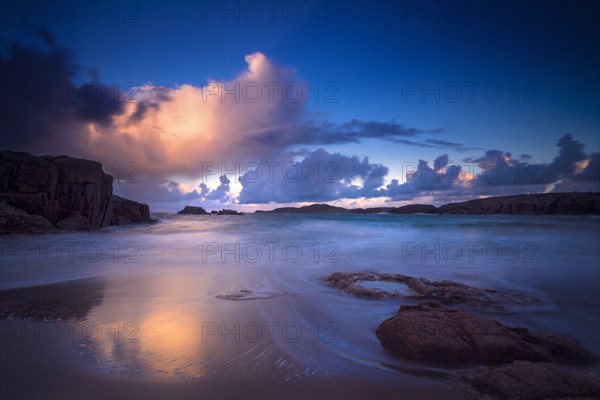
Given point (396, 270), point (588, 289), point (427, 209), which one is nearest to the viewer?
point (588, 289)

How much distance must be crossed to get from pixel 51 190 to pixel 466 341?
107ft

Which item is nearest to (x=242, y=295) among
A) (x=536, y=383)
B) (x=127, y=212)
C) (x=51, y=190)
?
(x=536, y=383)

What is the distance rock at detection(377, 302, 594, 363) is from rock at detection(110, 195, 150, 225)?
3953 cm

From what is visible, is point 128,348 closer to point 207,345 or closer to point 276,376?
point 207,345

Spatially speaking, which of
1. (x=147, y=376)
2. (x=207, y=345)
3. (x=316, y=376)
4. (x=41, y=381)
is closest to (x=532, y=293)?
(x=316, y=376)

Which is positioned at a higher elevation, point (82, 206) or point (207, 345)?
point (82, 206)

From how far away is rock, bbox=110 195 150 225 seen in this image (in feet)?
125

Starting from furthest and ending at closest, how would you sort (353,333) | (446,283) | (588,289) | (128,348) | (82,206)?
(82,206) → (588,289) → (446,283) → (353,333) → (128,348)

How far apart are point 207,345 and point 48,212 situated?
2941cm

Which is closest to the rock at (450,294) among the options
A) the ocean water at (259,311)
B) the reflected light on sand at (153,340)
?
the ocean water at (259,311)

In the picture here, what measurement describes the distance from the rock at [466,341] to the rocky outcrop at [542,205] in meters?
86.1

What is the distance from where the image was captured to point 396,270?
35.1 ft

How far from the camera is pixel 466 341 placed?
13.1 feet

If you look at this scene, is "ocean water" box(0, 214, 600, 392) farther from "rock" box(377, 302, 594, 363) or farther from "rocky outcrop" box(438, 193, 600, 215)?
"rocky outcrop" box(438, 193, 600, 215)
